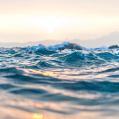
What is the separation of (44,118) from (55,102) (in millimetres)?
472

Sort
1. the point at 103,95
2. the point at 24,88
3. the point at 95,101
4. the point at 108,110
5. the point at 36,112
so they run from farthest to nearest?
the point at 24,88, the point at 103,95, the point at 95,101, the point at 108,110, the point at 36,112

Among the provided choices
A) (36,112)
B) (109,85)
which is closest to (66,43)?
(109,85)

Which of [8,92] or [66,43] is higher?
[66,43]

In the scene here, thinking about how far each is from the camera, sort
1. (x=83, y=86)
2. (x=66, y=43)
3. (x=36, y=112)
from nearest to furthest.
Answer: (x=36, y=112), (x=83, y=86), (x=66, y=43)

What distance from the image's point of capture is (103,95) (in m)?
2.31

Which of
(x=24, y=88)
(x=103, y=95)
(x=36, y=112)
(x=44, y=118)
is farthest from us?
(x=24, y=88)

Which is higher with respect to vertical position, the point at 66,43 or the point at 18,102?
the point at 66,43

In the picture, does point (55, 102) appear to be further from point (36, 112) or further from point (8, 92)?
point (8, 92)

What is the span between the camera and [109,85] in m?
2.90

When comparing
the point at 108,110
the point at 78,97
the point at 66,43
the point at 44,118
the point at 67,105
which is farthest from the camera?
the point at 66,43

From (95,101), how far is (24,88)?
123cm

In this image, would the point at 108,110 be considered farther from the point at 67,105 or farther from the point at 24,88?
the point at 24,88

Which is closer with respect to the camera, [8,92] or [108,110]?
[108,110]

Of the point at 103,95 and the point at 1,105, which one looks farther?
the point at 103,95
